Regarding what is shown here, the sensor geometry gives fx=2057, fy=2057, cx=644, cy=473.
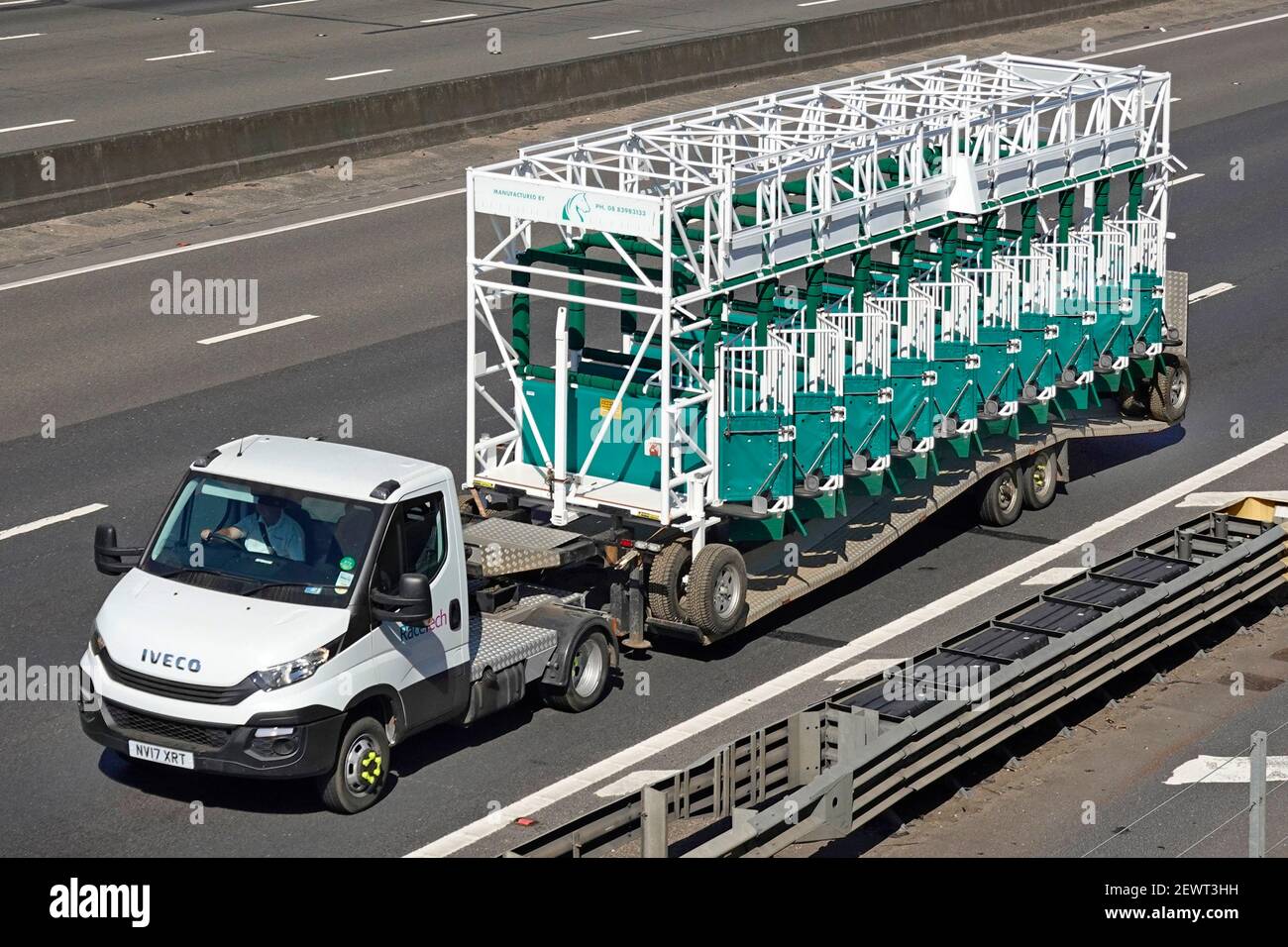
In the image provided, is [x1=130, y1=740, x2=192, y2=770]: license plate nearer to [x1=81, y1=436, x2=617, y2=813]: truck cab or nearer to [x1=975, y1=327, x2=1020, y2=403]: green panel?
[x1=81, y1=436, x2=617, y2=813]: truck cab

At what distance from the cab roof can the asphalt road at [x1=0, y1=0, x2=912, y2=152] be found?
1667 centimetres

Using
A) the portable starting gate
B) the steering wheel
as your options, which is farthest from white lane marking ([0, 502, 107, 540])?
the steering wheel

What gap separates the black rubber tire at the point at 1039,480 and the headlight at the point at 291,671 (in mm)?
8700

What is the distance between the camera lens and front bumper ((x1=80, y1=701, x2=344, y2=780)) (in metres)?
11.9

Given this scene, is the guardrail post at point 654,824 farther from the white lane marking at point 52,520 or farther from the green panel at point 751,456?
the white lane marking at point 52,520

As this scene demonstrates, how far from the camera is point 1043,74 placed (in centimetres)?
2083

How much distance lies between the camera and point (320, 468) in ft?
42.3

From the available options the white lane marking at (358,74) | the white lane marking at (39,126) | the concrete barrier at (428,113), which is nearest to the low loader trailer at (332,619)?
the concrete barrier at (428,113)

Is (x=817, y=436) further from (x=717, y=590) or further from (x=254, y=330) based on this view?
(x=254, y=330)

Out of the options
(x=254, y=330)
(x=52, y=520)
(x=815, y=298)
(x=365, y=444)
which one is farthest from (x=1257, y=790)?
(x=254, y=330)

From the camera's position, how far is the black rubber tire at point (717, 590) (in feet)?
48.4
